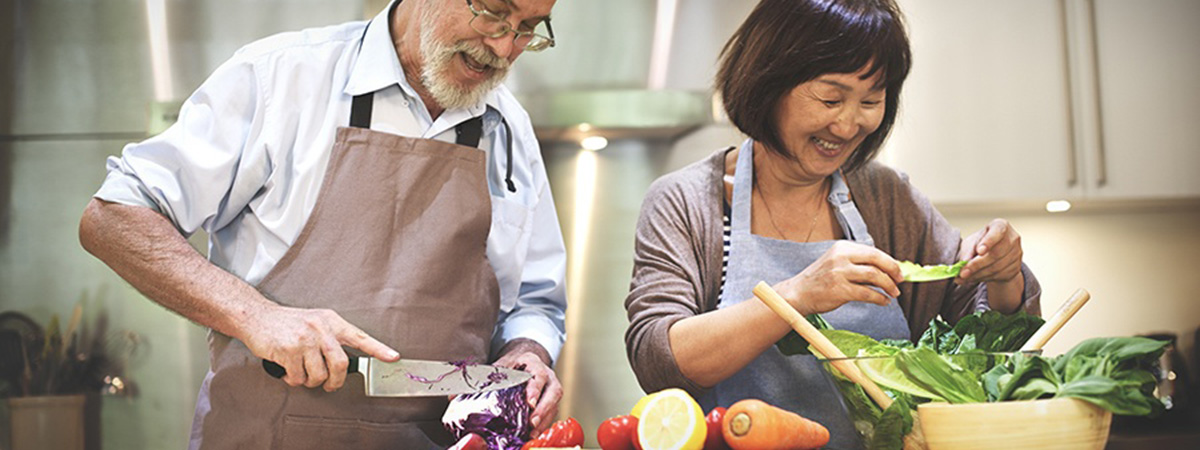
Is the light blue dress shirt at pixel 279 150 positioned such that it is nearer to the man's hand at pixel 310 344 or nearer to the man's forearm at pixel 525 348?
the man's forearm at pixel 525 348

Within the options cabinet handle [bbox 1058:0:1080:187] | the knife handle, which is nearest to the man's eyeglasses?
the knife handle

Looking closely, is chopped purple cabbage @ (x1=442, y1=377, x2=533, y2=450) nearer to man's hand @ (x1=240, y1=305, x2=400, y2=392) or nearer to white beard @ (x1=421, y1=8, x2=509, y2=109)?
man's hand @ (x1=240, y1=305, x2=400, y2=392)

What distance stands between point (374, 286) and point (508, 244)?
0.91ft

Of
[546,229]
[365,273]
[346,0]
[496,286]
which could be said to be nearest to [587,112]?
[346,0]

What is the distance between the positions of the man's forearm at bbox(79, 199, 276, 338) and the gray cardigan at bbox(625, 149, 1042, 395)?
56 cm

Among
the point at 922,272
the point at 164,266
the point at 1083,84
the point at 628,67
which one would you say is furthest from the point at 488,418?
the point at 1083,84

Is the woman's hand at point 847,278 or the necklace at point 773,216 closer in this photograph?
the woman's hand at point 847,278

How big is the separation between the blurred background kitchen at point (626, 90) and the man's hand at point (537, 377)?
143cm

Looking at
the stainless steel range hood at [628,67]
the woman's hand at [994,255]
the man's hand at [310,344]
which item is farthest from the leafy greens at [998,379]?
the stainless steel range hood at [628,67]

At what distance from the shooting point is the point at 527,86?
308 cm

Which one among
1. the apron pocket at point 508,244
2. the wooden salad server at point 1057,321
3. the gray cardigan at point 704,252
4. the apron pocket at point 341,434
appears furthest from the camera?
the apron pocket at point 508,244

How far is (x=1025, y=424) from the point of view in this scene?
0.95 m

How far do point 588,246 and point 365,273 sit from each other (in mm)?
1692

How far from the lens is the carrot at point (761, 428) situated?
3.36 feet
